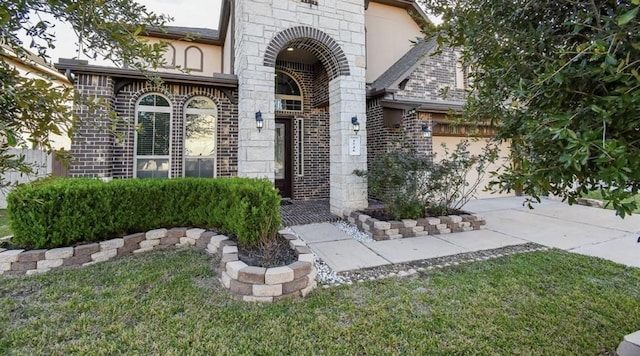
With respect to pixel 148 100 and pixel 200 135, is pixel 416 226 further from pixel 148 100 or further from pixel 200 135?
pixel 148 100

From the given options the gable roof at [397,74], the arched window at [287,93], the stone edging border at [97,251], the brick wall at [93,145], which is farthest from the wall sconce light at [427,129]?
the brick wall at [93,145]

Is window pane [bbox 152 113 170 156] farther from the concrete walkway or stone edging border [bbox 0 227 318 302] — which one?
the concrete walkway

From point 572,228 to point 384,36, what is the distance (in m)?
8.28

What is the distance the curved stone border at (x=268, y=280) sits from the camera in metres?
3.17

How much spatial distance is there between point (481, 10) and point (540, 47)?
0.67 metres

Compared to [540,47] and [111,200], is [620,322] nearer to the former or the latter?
[540,47]

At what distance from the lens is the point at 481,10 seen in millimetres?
2344

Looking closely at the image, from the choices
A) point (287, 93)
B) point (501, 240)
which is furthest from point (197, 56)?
point (501, 240)

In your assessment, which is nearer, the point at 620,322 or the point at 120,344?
the point at 120,344

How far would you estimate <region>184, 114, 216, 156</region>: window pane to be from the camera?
7660mm

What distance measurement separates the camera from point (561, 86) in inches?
64.0

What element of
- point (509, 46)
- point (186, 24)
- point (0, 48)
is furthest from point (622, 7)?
point (186, 24)

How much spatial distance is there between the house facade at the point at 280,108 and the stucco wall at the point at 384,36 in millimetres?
916

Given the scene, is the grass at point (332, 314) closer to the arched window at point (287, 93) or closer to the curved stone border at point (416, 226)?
the curved stone border at point (416, 226)
